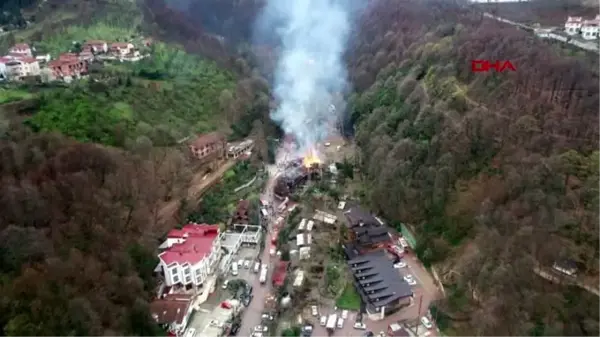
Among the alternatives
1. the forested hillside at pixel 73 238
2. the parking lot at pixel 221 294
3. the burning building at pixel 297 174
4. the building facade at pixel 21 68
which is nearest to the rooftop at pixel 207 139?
the burning building at pixel 297 174

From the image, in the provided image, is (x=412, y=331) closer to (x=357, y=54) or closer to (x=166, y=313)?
(x=166, y=313)

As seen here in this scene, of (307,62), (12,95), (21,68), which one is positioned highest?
(21,68)

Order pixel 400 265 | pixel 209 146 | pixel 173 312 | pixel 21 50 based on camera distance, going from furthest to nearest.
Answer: pixel 21 50
pixel 209 146
pixel 400 265
pixel 173 312

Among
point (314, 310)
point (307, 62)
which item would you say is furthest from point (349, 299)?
point (307, 62)

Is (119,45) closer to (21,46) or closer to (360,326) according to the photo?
(21,46)

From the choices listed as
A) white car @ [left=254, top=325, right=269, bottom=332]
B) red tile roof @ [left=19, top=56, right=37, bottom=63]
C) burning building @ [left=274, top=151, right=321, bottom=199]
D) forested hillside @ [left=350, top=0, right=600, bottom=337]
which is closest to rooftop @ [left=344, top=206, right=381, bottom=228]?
forested hillside @ [left=350, top=0, right=600, bottom=337]

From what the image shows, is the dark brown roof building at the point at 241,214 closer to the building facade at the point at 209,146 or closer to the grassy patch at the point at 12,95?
the building facade at the point at 209,146

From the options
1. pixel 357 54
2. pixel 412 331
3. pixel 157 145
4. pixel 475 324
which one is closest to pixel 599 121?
pixel 475 324

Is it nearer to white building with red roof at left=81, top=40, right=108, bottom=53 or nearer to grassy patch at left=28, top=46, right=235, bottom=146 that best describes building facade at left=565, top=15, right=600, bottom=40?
grassy patch at left=28, top=46, right=235, bottom=146
